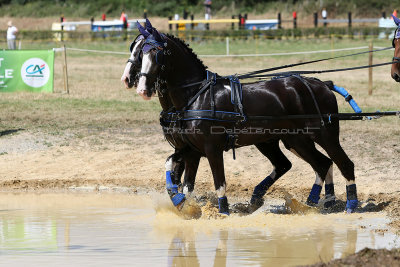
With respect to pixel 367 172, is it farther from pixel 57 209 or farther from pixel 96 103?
pixel 96 103

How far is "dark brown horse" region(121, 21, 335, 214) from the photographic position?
934cm

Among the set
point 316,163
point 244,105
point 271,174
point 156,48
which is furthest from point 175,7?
point 156,48

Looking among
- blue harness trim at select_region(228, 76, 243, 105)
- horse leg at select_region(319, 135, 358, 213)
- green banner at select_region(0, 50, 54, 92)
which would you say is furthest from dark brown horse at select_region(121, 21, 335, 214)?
green banner at select_region(0, 50, 54, 92)

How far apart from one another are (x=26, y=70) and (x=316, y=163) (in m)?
13.2

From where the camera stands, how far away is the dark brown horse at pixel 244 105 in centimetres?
928

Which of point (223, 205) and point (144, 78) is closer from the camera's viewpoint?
point (144, 78)

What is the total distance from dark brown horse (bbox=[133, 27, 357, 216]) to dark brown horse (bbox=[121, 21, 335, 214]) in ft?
0.43

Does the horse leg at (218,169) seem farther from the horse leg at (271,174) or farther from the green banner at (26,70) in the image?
the green banner at (26,70)

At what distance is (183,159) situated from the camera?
33.0ft

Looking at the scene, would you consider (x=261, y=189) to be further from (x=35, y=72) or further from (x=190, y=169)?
(x=35, y=72)

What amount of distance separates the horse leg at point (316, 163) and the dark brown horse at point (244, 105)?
0.5 inches

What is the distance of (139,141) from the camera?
47.8 feet

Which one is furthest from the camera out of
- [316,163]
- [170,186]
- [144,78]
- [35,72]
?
[35,72]

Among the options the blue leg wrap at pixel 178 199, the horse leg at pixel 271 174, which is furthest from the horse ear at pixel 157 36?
the horse leg at pixel 271 174
